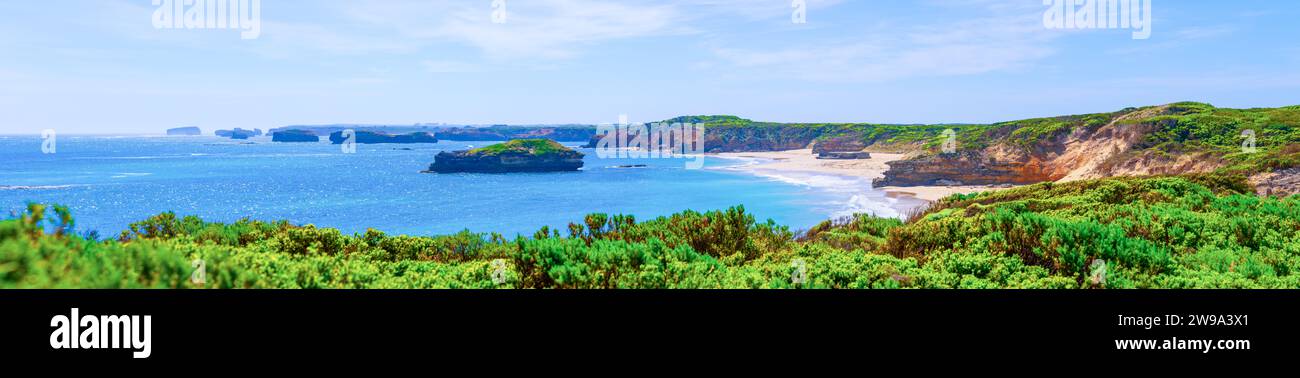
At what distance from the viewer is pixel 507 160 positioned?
113 meters

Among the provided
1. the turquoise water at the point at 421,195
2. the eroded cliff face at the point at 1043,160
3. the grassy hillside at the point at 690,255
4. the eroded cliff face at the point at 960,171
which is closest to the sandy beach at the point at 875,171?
the eroded cliff face at the point at 960,171

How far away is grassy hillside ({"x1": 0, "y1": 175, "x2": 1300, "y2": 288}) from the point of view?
5406 millimetres

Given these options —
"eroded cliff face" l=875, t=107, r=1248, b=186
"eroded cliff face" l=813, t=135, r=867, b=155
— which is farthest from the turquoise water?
"eroded cliff face" l=813, t=135, r=867, b=155

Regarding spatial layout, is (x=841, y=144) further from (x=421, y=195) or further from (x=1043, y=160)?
(x=421, y=195)

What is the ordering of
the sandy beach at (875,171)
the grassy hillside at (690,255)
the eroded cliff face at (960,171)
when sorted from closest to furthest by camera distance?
1. the grassy hillside at (690,255)
2. the sandy beach at (875,171)
3. the eroded cliff face at (960,171)

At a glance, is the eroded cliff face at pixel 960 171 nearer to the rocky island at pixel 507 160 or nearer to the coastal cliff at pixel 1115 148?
the coastal cliff at pixel 1115 148

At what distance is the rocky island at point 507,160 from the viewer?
4400 inches

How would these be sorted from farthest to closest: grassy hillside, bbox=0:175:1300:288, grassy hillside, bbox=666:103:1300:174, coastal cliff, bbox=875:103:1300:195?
coastal cliff, bbox=875:103:1300:195 < grassy hillside, bbox=666:103:1300:174 < grassy hillside, bbox=0:175:1300:288

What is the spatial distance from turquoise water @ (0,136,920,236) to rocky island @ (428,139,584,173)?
362 centimetres

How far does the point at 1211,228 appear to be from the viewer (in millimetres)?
11477

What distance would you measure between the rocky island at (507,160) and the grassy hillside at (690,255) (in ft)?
335

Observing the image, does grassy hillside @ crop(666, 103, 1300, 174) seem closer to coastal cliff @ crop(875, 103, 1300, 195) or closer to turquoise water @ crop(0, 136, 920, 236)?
coastal cliff @ crop(875, 103, 1300, 195)
